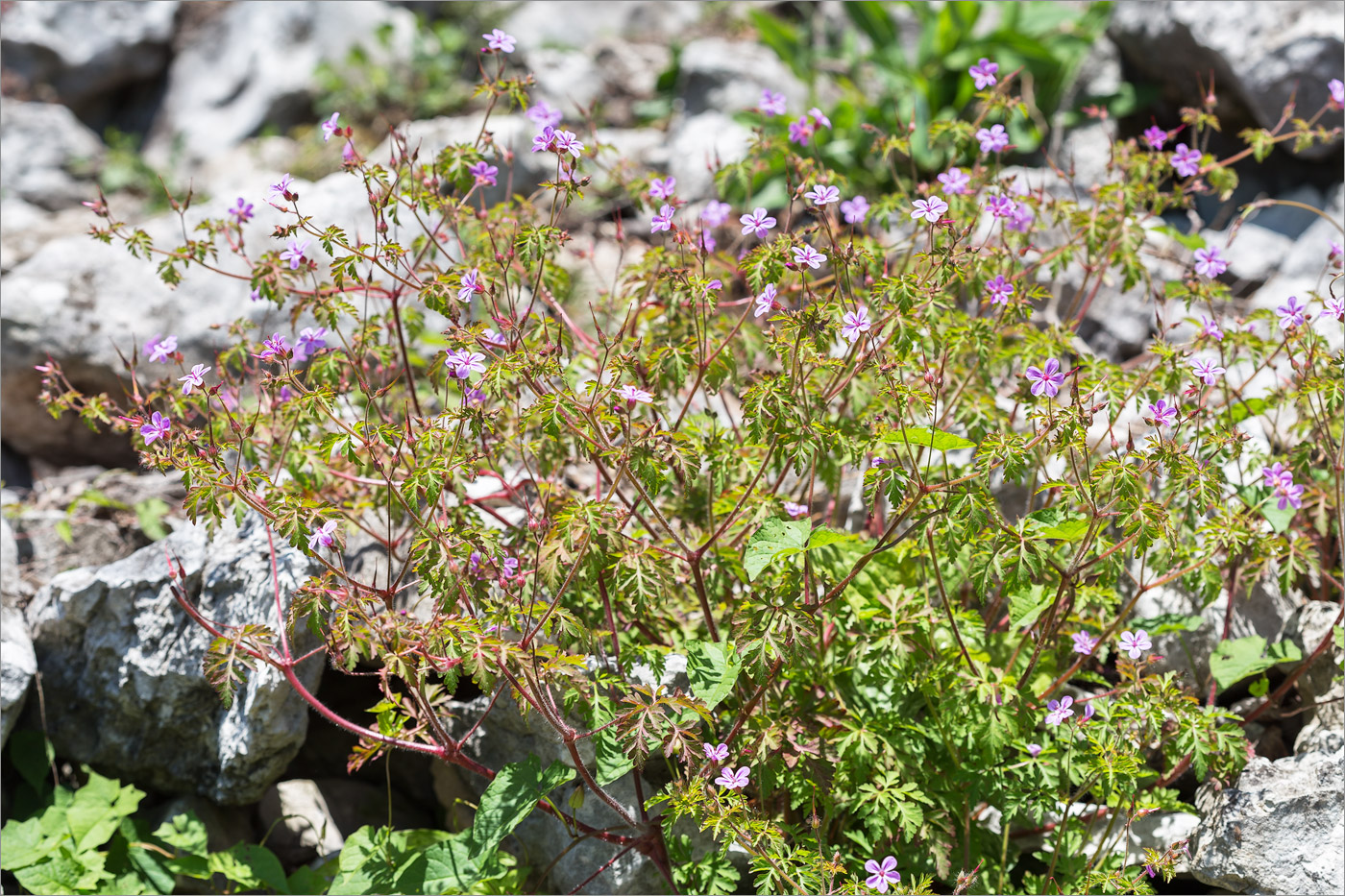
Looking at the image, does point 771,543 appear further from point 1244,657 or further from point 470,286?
point 1244,657

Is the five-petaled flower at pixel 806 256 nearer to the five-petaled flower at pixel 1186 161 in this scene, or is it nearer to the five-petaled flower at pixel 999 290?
the five-petaled flower at pixel 999 290

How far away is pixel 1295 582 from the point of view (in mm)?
3807

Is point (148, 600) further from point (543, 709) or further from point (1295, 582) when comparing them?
point (1295, 582)

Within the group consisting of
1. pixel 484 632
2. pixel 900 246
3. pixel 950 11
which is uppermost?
pixel 950 11

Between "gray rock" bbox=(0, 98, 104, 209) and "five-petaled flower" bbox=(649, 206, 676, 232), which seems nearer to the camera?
"five-petaled flower" bbox=(649, 206, 676, 232)

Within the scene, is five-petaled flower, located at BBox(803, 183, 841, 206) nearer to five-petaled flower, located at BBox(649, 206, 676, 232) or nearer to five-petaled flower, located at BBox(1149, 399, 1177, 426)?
five-petaled flower, located at BBox(649, 206, 676, 232)

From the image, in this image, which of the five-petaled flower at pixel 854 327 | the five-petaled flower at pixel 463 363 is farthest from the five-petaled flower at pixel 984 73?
the five-petaled flower at pixel 463 363

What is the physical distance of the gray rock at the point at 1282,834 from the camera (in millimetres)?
2943

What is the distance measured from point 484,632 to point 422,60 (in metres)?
6.11

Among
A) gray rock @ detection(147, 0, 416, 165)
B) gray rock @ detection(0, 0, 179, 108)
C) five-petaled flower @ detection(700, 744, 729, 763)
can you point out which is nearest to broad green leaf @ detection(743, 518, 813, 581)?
five-petaled flower @ detection(700, 744, 729, 763)

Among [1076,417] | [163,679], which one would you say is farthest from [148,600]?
[1076,417]

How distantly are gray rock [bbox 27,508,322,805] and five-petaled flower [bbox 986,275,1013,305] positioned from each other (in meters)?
2.28

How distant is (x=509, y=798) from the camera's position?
9.59 feet

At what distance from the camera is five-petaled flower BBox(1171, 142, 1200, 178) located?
11.3ft
